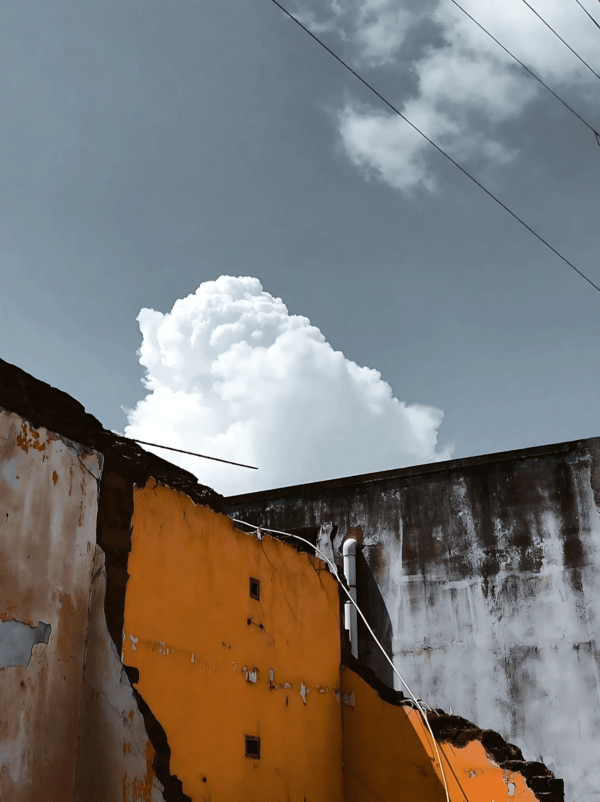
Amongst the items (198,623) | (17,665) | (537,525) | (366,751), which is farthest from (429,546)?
(17,665)

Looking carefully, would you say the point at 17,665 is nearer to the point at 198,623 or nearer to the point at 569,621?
the point at 198,623

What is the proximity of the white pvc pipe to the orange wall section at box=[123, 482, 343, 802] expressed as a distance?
2.11 metres

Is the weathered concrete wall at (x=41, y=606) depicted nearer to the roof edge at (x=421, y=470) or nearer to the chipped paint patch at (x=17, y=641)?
the chipped paint patch at (x=17, y=641)

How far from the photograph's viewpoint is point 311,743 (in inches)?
374

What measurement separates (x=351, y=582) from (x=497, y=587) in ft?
7.51

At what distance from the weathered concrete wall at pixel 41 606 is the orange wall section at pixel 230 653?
636 mm

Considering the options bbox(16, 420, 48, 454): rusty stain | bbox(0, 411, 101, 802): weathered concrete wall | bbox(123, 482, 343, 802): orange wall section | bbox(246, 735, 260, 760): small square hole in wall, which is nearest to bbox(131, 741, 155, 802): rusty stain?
bbox(0, 411, 101, 802): weathered concrete wall

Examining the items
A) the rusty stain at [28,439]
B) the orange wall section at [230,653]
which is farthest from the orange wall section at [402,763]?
the rusty stain at [28,439]

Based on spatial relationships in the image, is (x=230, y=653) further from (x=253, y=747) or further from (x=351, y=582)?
(x=351, y=582)

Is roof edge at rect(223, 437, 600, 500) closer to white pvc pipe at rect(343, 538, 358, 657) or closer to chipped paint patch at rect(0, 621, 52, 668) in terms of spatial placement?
white pvc pipe at rect(343, 538, 358, 657)

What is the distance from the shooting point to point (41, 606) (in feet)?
20.6

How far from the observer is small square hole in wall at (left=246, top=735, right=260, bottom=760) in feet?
27.5

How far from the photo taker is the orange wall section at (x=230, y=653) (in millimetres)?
7406

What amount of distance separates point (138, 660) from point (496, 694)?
6.69 metres
